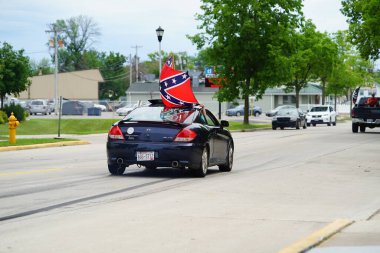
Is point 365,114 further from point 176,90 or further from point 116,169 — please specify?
point 116,169

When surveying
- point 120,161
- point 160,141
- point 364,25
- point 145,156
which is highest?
point 364,25

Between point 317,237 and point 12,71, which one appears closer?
point 317,237

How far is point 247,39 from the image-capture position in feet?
180

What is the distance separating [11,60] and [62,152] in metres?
29.1

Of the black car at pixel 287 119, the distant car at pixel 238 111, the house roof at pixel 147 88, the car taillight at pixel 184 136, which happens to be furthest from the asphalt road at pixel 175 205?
the house roof at pixel 147 88

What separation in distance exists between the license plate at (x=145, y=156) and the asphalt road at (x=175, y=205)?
399 mm

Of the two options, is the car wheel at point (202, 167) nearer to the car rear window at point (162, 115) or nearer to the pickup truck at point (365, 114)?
the car rear window at point (162, 115)

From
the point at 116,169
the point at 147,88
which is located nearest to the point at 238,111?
the point at 147,88

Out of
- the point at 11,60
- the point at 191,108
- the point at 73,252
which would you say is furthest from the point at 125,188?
the point at 11,60

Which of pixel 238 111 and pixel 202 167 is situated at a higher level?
pixel 238 111

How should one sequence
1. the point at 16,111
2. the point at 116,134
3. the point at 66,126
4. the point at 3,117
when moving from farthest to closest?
the point at 66,126
the point at 16,111
the point at 3,117
the point at 116,134

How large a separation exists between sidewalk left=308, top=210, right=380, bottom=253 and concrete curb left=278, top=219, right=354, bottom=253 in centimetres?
5

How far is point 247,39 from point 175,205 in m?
44.4

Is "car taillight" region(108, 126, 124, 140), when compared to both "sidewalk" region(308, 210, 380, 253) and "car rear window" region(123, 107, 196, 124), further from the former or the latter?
"sidewalk" region(308, 210, 380, 253)
